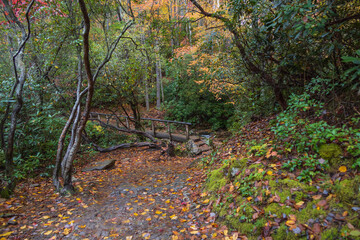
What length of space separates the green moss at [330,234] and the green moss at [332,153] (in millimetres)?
910

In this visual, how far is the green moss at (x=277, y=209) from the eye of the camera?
249 cm

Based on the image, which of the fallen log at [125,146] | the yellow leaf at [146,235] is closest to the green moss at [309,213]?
the yellow leaf at [146,235]

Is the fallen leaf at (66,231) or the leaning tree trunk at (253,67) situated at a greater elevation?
the leaning tree trunk at (253,67)

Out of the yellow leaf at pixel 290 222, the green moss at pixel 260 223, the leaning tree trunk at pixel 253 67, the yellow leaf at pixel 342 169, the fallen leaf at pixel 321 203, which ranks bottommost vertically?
the green moss at pixel 260 223

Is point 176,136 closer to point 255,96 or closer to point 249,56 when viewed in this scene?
point 255,96

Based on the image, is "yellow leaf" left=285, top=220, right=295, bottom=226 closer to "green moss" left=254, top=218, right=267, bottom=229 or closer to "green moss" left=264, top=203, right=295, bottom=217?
"green moss" left=264, top=203, right=295, bottom=217

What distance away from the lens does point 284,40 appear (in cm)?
431

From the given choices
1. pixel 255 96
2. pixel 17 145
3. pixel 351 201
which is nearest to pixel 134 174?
pixel 17 145

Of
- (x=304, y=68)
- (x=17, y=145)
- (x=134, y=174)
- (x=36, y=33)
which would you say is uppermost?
(x=36, y=33)

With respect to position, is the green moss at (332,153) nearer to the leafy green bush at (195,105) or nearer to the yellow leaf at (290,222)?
the yellow leaf at (290,222)

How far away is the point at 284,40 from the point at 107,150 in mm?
8215

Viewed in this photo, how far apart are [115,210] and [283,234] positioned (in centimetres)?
288

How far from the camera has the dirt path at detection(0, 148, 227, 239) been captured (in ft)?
10.0

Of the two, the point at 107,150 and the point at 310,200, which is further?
the point at 107,150
